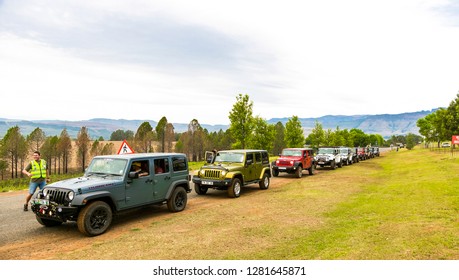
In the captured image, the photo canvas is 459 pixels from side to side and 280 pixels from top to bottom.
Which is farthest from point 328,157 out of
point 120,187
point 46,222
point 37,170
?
point 46,222

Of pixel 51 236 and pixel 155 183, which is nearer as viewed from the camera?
pixel 51 236

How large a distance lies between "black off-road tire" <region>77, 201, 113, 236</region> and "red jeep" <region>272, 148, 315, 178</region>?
14.6m

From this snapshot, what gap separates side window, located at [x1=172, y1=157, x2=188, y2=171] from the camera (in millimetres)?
10625

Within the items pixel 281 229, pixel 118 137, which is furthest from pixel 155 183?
pixel 118 137

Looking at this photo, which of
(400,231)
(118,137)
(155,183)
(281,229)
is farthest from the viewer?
(118,137)

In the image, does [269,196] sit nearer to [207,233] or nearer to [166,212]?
[166,212]

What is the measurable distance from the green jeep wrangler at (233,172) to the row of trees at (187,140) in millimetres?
19608

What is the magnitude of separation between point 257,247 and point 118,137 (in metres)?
200

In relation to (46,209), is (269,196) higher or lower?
lower

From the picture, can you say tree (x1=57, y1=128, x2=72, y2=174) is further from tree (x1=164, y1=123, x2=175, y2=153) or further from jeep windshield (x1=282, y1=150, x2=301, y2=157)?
jeep windshield (x1=282, y1=150, x2=301, y2=157)

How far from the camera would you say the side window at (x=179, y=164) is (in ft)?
34.9

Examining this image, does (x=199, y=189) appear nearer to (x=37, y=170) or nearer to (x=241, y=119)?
(x=37, y=170)

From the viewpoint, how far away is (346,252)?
20.4ft
